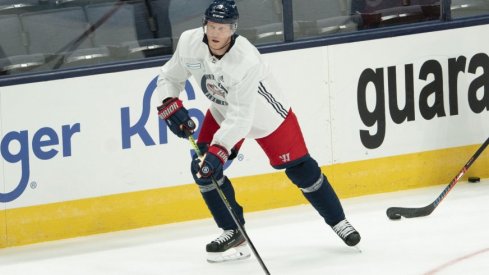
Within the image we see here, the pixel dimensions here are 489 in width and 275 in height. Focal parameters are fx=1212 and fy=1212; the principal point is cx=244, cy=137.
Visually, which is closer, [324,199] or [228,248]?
[324,199]

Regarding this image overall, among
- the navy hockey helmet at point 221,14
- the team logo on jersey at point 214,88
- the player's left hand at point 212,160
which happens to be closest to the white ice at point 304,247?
the player's left hand at point 212,160

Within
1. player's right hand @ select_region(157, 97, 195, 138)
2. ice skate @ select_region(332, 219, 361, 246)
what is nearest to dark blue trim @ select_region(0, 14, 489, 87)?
player's right hand @ select_region(157, 97, 195, 138)

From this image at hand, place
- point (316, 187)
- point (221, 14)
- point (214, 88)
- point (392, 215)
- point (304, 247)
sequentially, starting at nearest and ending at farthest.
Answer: point (221, 14)
point (214, 88)
point (316, 187)
point (304, 247)
point (392, 215)

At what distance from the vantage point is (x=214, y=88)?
480cm

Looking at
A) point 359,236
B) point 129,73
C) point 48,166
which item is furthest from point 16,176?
point 359,236

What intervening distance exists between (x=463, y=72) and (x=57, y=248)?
226cm

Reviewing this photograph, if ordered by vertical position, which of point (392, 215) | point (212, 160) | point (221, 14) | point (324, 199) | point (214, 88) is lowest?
point (392, 215)

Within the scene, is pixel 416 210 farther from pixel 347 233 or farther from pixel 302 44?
pixel 302 44

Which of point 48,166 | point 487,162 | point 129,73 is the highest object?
point 129,73

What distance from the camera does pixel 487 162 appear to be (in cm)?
629

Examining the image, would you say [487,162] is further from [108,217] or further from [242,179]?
[108,217]

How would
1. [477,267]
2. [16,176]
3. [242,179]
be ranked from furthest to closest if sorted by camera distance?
[242,179] → [16,176] → [477,267]

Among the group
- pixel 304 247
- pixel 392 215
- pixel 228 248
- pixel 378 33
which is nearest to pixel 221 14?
pixel 228 248

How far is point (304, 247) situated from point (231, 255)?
35 cm
